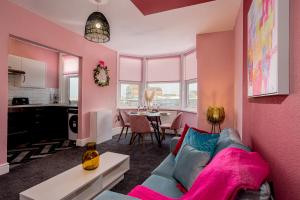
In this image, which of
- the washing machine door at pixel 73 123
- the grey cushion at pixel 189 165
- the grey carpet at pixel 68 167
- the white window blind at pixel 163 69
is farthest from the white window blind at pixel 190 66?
the grey cushion at pixel 189 165

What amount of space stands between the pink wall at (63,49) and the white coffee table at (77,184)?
159cm

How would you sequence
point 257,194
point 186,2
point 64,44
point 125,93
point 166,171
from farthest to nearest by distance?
point 125,93
point 64,44
point 186,2
point 166,171
point 257,194

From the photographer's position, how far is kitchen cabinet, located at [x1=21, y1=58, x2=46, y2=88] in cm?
452

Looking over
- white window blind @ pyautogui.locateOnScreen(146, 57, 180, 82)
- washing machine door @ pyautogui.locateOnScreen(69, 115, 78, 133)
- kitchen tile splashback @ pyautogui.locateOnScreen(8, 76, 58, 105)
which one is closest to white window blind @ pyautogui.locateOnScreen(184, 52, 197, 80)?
white window blind @ pyautogui.locateOnScreen(146, 57, 180, 82)

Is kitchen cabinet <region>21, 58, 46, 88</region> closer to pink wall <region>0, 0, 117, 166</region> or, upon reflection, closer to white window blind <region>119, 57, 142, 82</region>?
pink wall <region>0, 0, 117, 166</region>

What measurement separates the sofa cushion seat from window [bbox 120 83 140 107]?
419 cm

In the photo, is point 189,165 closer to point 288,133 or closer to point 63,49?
point 288,133

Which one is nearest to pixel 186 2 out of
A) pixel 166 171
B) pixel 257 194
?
pixel 166 171

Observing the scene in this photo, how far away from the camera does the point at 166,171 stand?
172 centimetres

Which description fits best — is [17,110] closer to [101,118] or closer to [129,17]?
[101,118]

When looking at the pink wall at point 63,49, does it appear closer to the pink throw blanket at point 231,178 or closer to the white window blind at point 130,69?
the white window blind at point 130,69

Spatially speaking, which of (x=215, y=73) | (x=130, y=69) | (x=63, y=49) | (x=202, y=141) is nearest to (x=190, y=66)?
(x=215, y=73)

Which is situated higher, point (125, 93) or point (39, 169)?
point (125, 93)

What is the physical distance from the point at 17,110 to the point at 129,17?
10.8 ft
